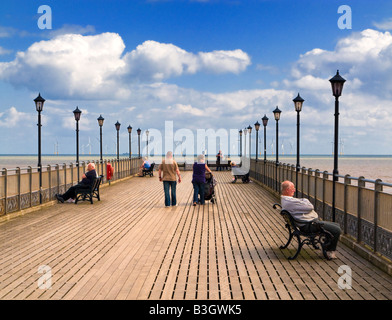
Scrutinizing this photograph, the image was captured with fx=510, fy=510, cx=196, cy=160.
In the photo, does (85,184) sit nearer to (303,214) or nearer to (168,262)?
(168,262)

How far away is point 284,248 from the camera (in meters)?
9.30

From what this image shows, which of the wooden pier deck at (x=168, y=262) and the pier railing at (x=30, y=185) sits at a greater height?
the pier railing at (x=30, y=185)

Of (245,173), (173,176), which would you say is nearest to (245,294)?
(173,176)

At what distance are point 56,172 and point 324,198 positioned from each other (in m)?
10.7

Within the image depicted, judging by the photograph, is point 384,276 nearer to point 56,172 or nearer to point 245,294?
point 245,294

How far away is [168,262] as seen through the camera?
322 inches

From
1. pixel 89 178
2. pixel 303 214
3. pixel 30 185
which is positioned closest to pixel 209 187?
pixel 89 178

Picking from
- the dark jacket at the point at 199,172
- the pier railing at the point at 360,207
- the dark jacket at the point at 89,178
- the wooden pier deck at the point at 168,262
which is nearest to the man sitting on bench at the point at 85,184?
the dark jacket at the point at 89,178

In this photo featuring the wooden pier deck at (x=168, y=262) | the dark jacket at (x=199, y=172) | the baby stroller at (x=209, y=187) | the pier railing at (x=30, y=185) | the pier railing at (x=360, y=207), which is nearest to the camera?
the wooden pier deck at (x=168, y=262)

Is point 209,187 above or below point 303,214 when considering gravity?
below

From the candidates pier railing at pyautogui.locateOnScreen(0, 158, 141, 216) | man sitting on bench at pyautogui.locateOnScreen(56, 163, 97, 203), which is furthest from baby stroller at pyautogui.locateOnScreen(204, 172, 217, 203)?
pier railing at pyautogui.locateOnScreen(0, 158, 141, 216)

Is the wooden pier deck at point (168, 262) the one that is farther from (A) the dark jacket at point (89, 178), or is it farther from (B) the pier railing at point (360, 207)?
(A) the dark jacket at point (89, 178)

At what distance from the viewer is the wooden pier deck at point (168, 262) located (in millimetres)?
6457

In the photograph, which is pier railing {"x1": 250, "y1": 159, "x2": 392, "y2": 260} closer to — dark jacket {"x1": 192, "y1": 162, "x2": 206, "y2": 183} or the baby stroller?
dark jacket {"x1": 192, "y1": 162, "x2": 206, "y2": 183}
